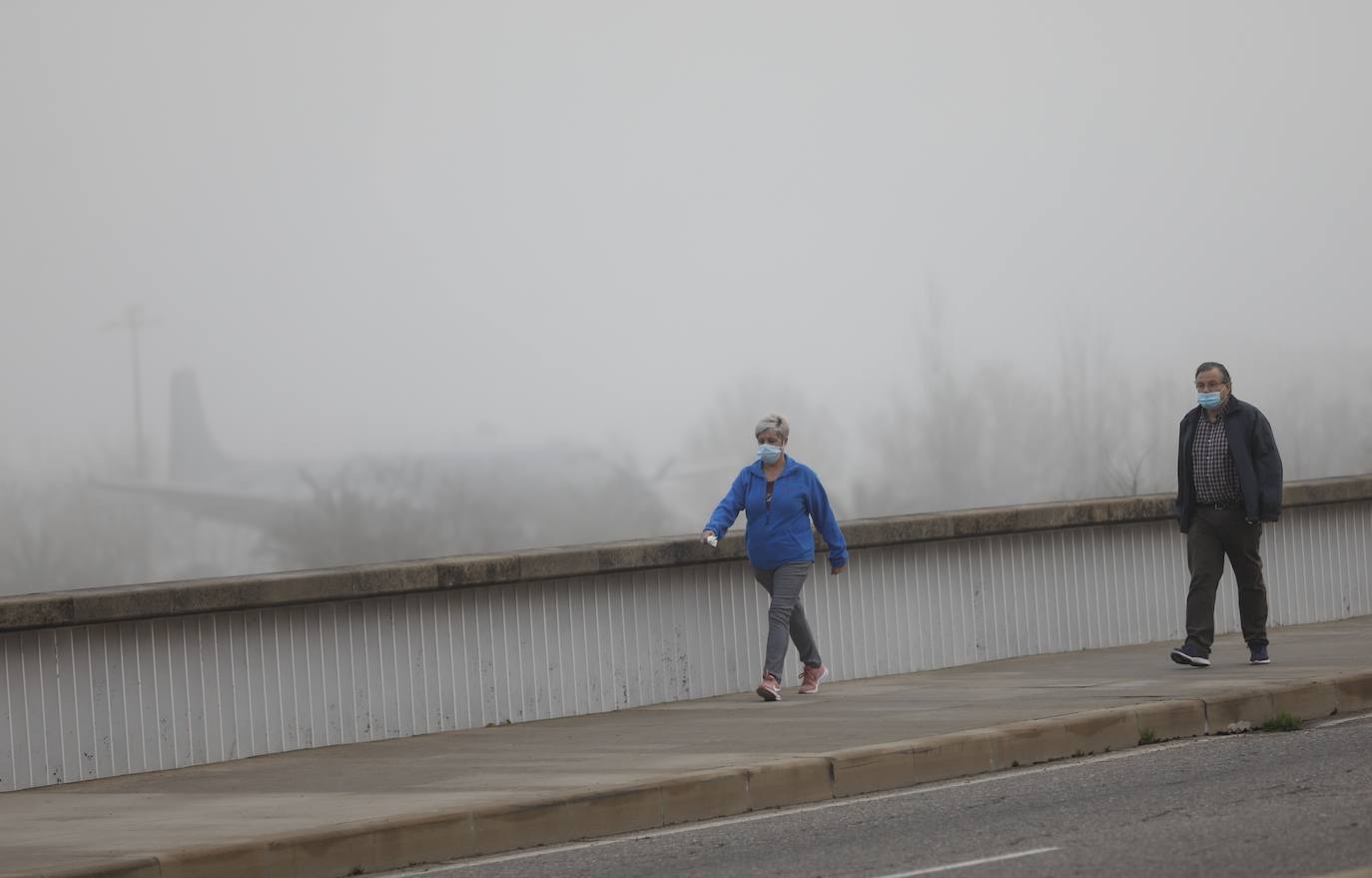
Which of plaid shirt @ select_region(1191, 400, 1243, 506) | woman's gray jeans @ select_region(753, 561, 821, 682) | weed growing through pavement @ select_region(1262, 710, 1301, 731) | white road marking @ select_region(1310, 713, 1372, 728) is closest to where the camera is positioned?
weed growing through pavement @ select_region(1262, 710, 1301, 731)

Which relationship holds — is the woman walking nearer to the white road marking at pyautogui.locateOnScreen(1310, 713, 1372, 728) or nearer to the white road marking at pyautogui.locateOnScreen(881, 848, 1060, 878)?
the white road marking at pyautogui.locateOnScreen(1310, 713, 1372, 728)

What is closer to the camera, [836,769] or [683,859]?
[683,859]

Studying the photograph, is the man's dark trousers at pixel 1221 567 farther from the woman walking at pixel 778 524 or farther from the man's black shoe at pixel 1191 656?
the woman walking at pixel 778 524

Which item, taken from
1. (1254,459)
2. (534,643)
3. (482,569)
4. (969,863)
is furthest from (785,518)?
(969,863)

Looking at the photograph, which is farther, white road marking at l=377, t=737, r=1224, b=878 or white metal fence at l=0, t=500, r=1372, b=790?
white metal fence at l=0, t=500, r=1372, b=790

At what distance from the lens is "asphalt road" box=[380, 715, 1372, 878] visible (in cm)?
639

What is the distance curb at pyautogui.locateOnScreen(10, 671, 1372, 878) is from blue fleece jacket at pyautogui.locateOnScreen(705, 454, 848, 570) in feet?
7.99

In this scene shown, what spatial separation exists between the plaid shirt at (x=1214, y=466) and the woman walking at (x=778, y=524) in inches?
92.8

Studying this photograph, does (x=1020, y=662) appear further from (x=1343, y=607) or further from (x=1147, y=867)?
(x=1147, y=867)

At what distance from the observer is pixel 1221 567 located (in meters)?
11.9

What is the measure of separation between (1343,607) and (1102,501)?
3115mm

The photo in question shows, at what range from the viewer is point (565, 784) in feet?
27.8

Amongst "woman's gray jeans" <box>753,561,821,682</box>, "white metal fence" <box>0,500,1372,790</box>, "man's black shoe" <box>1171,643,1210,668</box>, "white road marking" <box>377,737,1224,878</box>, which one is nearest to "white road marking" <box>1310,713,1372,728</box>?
"white road marking" <box>377,737,1224,878</box>

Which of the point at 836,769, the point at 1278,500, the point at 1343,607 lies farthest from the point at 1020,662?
the point at 836,769
